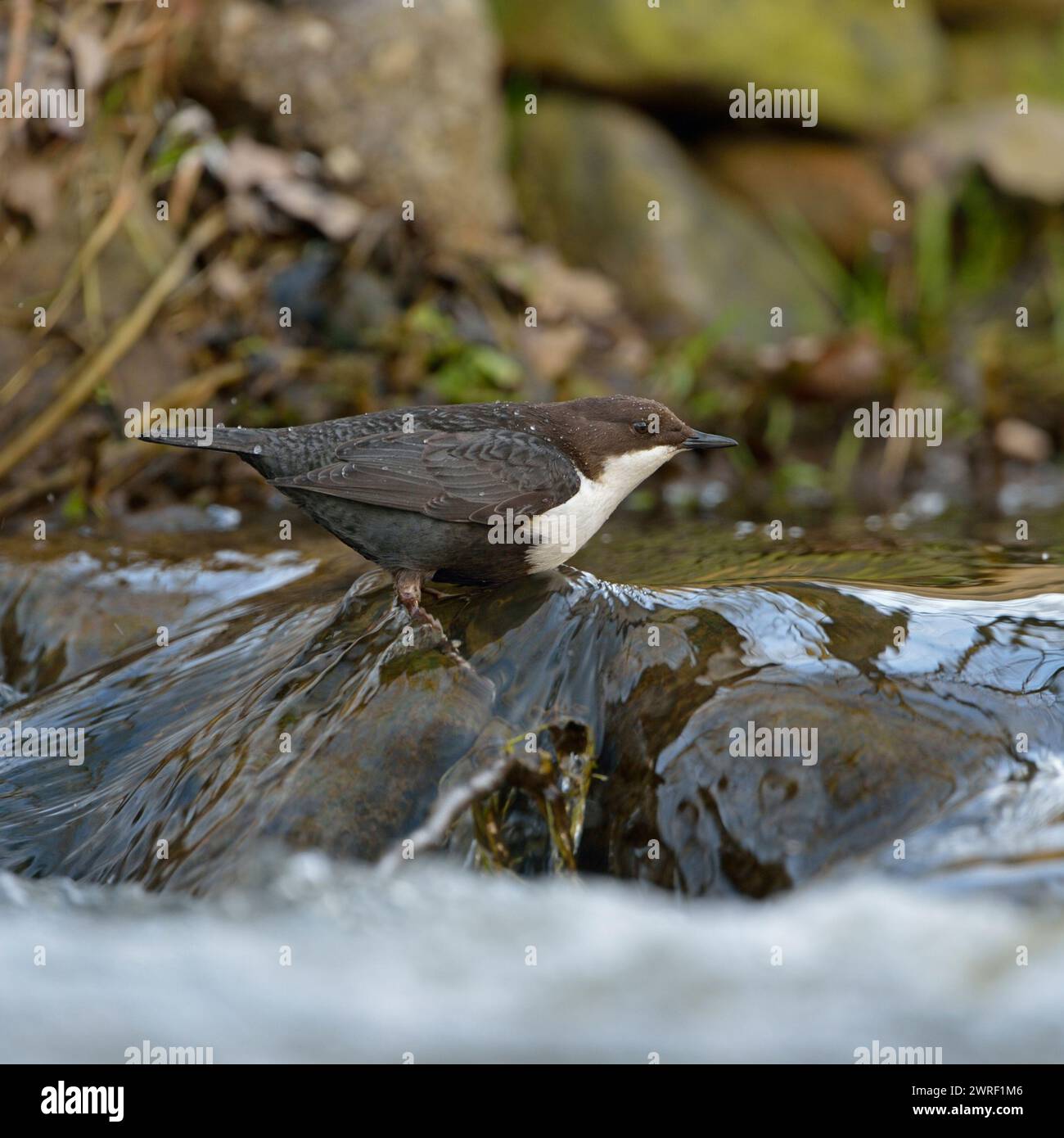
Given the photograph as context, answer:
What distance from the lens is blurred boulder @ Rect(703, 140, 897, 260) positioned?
10.0 meters

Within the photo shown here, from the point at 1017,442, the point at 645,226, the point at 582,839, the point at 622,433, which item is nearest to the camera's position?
the point at 582,839

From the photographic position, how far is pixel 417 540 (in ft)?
12.7

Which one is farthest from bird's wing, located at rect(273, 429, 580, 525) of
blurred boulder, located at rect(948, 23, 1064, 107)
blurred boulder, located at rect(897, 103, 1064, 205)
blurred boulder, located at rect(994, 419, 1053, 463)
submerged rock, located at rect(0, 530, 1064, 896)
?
blurred boulder, located at rect(948, 23, 1064, 107)

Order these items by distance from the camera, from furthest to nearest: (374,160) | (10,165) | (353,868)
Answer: (374,160)
(10,165)
(353,868)

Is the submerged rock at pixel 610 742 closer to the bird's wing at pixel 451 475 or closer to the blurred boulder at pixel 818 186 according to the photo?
the bird's wing at pixel 451 475

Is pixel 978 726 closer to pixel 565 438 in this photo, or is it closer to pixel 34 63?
pixel 565 438

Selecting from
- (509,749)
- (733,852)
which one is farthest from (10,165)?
(733,852)

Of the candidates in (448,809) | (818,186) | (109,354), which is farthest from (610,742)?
(818,186)

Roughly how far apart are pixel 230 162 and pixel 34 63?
1117 millimetres

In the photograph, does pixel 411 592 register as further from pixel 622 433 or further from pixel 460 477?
pixel 622 433

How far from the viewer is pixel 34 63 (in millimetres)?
6277

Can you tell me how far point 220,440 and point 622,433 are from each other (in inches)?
46.6

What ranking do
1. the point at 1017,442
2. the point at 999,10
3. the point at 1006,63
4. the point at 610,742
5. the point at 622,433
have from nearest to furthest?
the point at 610,742 < the point at 622,433 < the point at 1017,442 < the point at 999,10 < the point at 1006,63

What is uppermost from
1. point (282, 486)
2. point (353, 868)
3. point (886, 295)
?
point (886, 295)
